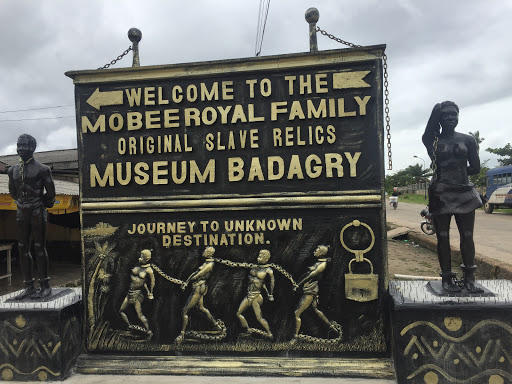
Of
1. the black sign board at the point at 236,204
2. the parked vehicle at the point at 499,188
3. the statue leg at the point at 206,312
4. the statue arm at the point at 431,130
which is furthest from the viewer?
the parked vehicle at the point at 499,188

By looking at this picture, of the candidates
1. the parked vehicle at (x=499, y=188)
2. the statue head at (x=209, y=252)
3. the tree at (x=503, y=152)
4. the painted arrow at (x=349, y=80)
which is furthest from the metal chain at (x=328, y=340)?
the tree at (x=503, y=152)

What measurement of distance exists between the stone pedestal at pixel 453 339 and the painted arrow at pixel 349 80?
7.26 feet

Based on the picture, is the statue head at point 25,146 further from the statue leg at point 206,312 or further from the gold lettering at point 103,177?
the statue leg at point 206,312

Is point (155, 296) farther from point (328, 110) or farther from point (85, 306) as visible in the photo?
point (328, 110)

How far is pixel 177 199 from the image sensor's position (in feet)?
12.0

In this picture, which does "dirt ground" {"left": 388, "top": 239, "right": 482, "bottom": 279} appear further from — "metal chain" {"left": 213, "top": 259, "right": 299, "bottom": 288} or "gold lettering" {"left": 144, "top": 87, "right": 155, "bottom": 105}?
"gold lettering" {"left": 144, "top": 87, "right": 155, "bottom": 105}

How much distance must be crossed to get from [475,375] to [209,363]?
98.4 inches

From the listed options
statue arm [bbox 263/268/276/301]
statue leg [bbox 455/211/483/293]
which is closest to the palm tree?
statue arm [bbox 263/268/276/301]

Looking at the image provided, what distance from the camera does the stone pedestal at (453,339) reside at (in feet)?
9.71

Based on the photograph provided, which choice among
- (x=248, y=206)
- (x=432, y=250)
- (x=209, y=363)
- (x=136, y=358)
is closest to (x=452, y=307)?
(x=248, y=206)

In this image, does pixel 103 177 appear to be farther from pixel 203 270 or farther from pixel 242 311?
pixel 242 311

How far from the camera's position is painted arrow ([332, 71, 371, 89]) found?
3.48 metres

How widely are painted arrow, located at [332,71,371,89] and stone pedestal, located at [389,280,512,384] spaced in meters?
2.21

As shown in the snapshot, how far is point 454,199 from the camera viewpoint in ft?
10.6
